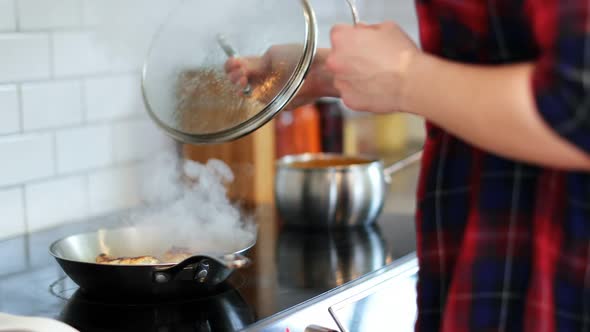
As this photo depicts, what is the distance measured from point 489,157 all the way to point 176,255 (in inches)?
22.0

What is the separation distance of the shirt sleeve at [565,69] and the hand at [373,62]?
0.15m

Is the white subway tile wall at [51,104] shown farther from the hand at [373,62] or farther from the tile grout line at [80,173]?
the hand at [373,62]

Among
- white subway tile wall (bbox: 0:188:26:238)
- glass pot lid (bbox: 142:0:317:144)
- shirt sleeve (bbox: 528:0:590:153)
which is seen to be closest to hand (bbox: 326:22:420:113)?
shirt sleeve (bbox: 528:0:590:153)

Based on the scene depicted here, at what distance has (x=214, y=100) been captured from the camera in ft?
4.08

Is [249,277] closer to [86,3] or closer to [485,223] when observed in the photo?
[485,223]

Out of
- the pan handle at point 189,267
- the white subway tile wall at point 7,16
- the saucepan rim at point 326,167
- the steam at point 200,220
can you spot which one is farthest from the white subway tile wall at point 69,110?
the pan handle at point 189,267

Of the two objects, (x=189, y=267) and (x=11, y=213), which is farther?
(x=11, y=213)

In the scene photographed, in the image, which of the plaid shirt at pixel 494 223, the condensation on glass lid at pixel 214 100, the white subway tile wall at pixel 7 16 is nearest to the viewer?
the plaid shirt at pixel 494 223

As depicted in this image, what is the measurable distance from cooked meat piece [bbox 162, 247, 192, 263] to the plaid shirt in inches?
16.7

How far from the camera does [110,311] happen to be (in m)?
1.15

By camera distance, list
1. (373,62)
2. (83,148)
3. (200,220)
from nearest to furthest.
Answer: (373,62)
(200,220)
(83,148)

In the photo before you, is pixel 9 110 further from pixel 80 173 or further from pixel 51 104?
pixel 80 173

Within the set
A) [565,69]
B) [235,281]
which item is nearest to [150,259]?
[235,281]

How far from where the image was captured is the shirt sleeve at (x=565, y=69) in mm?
724
